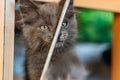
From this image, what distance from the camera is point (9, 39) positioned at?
0.47 meters

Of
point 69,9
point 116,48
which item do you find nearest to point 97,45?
point 116,48

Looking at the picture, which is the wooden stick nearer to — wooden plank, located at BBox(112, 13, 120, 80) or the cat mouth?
the cat mouth

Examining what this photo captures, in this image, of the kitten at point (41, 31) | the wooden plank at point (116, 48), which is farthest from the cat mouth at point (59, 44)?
the wooden plank at point (116, 48)

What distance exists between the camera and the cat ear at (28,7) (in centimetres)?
48

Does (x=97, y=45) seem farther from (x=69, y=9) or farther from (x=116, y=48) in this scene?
(x=69, y=9)

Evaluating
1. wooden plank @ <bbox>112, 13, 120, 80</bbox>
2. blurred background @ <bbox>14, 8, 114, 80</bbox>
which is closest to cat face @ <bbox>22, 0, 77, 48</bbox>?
wooden plank @ <bbox>112, 13, 120, 80</bbox>

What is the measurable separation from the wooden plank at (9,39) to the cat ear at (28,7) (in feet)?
0.07

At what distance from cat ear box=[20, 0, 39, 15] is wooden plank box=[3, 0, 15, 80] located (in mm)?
20

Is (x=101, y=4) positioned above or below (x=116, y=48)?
above

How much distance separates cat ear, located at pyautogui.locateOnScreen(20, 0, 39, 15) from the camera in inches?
→ 19.0

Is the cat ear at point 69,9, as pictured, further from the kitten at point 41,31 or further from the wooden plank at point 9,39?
the wooden plank at point 9,39

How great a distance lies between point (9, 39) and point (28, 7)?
76mm

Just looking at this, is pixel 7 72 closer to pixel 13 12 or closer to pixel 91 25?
pixel 13 12

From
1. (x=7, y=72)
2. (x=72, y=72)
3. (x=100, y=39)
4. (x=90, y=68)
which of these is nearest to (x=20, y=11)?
(x=7, y=72)
